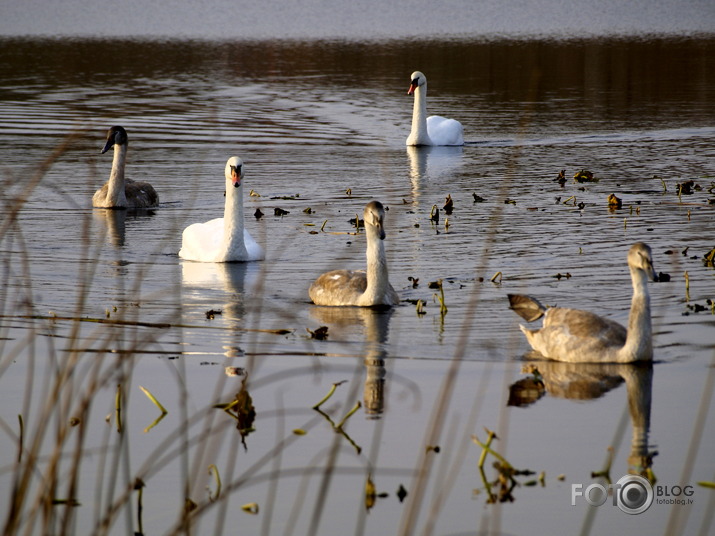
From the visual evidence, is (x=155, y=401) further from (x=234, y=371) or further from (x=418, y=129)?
(x=418, y=129)

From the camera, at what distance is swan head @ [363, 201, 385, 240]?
36.7ft

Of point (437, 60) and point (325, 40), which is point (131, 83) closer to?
point (437, 60)

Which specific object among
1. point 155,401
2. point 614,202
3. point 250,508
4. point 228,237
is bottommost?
point 250,508

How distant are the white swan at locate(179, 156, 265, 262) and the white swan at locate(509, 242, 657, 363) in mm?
4838

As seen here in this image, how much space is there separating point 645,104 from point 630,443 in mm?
23474

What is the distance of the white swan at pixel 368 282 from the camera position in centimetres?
1134

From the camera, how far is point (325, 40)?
5984 centimetres

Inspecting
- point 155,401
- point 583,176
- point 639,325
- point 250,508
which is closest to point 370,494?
point 250,508

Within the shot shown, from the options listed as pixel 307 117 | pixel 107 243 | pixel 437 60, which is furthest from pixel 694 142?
pixel 437 60

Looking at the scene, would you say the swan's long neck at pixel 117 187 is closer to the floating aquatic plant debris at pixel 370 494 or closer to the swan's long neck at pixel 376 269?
the swan's long neck at pixel 376 269

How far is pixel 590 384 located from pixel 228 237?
5.81 m

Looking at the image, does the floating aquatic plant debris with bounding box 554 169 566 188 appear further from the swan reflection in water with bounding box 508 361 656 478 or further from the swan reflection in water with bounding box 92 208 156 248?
the swan reflection in water with bounding box 508 361 656 478

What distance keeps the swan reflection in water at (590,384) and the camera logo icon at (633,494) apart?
0.83m

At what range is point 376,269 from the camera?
1138cm
